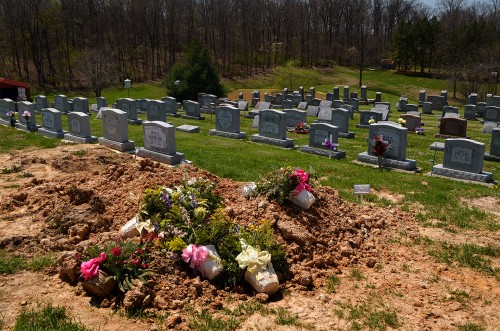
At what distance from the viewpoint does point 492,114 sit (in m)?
30.2

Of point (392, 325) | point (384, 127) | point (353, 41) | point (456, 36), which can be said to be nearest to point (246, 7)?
point (353, 41)

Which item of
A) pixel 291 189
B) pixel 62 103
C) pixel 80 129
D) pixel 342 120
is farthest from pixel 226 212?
pixel 62 103

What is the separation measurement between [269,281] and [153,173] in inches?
167

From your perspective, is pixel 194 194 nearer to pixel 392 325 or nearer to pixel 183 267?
pixel 183 267

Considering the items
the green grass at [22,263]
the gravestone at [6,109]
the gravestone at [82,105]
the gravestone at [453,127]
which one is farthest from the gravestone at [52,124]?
the gravestone at [453,127]

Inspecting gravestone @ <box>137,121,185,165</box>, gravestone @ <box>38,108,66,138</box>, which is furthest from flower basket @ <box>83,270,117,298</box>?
gravestone @ <box>38,108,66,138</box>

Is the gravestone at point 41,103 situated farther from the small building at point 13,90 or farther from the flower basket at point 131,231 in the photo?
the flower basket at point 131,231

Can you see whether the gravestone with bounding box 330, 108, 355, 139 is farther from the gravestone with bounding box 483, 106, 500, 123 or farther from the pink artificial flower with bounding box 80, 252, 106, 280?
the pink artificial flower with bounding box 80, 252, 106, 280

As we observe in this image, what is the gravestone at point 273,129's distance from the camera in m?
18.6

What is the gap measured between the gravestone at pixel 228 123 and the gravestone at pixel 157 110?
4.31m

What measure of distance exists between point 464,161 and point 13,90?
3131cm

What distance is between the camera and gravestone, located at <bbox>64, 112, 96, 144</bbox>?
54.1ft

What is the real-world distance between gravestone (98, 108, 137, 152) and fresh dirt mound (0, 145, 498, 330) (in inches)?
209

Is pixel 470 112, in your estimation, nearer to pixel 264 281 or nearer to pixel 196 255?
pixel 264 281
